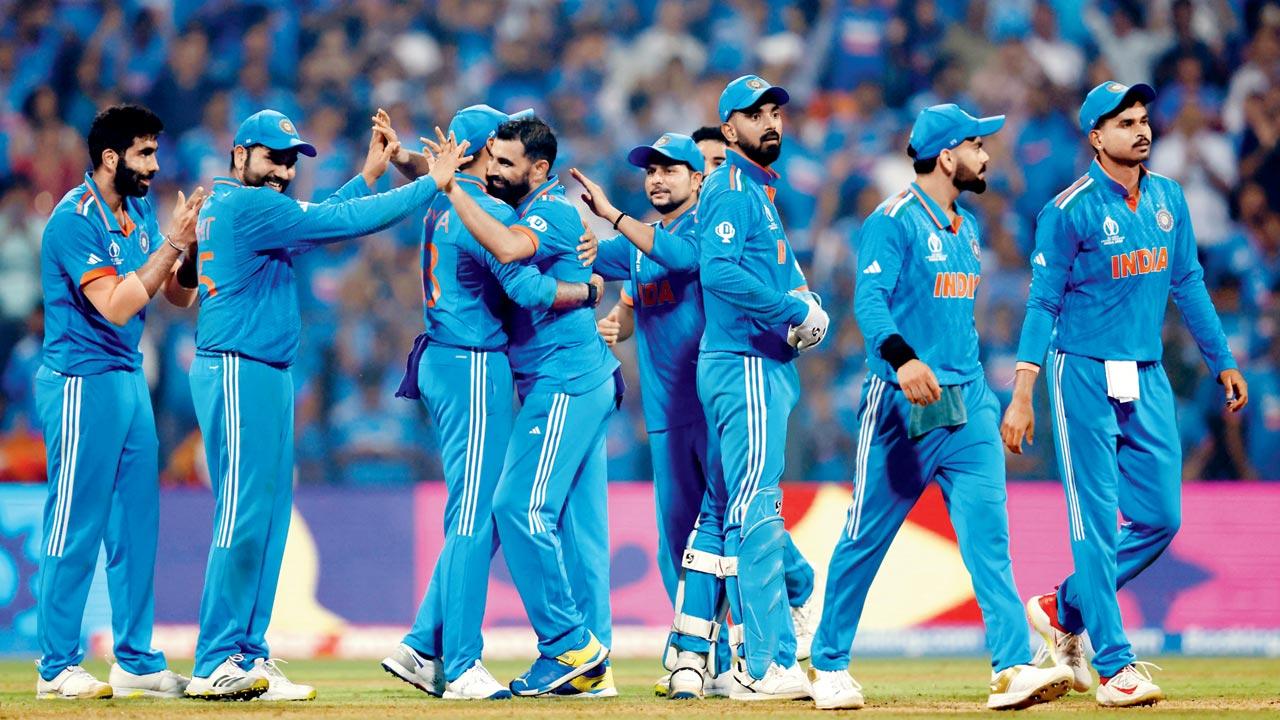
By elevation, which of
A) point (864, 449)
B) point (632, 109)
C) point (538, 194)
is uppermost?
point (632, 109)

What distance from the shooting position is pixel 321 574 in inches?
462

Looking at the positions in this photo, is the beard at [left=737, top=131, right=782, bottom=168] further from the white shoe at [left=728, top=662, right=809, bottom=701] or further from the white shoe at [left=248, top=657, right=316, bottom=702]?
the white shoe at [left=248, top=657, right=316, bottom=702]

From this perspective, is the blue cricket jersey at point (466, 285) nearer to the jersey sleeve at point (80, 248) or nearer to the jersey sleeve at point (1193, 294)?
the jersey sleeve at point (80, 248)

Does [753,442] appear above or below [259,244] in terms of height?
below

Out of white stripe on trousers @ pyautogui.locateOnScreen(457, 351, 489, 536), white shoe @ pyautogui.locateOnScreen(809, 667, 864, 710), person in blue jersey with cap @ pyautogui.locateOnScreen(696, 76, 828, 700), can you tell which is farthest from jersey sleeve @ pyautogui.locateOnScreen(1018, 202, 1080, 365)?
white stripe on trousers @ pyautogui.locateOnScreen(457, 351, 489, 536)

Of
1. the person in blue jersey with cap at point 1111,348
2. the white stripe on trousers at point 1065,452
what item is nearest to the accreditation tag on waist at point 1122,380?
the person in blue jersey with cap at point 1111,348

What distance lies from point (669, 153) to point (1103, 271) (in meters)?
2.31

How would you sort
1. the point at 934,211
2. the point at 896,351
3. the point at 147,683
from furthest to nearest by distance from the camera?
the point at 147,683 < the point at 934,211 < the point at 896,351

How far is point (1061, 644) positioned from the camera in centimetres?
819

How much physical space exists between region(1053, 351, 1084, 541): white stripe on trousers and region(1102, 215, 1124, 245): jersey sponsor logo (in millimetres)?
608

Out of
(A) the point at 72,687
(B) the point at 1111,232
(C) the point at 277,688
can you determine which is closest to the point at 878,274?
(B) the point at 1111,232

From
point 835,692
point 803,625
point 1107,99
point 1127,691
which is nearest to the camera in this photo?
point 835,692

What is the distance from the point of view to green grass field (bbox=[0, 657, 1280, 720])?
23.3 feet

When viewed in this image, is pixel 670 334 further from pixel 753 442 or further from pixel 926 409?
pixel 926 409
